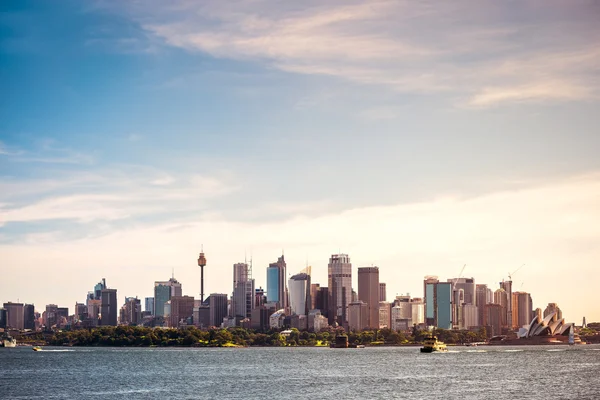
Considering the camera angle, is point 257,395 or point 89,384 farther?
point 89,384

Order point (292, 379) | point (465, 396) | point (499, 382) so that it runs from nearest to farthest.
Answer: point (465, 396), point (499, 382), point (292, 379)

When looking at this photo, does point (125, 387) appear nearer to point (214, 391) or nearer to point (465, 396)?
point (214, 391)

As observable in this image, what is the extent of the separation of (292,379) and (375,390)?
20.4m

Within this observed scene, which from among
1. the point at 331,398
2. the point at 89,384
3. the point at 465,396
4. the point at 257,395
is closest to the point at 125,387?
the point at 89,384

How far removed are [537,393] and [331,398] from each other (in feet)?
67.4

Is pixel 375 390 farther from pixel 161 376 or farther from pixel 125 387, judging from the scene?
pixel 161 376

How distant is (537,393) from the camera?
94.5m

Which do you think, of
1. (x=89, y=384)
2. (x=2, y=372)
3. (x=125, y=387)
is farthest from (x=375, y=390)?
(x=2, y=372)

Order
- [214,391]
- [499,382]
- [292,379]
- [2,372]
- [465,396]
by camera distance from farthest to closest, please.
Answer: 1. [2,372]
2. [292,379]
3. [499,382]
4. [214,391]
5. [465,396]

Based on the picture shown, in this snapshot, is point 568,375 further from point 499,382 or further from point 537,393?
point 537,393

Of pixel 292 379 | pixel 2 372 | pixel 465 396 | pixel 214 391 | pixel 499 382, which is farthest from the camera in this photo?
pixel 2 372

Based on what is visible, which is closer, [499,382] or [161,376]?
[499,382]

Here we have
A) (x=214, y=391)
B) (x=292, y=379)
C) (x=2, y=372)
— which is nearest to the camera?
(x=214, y=391)

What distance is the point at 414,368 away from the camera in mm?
142000
